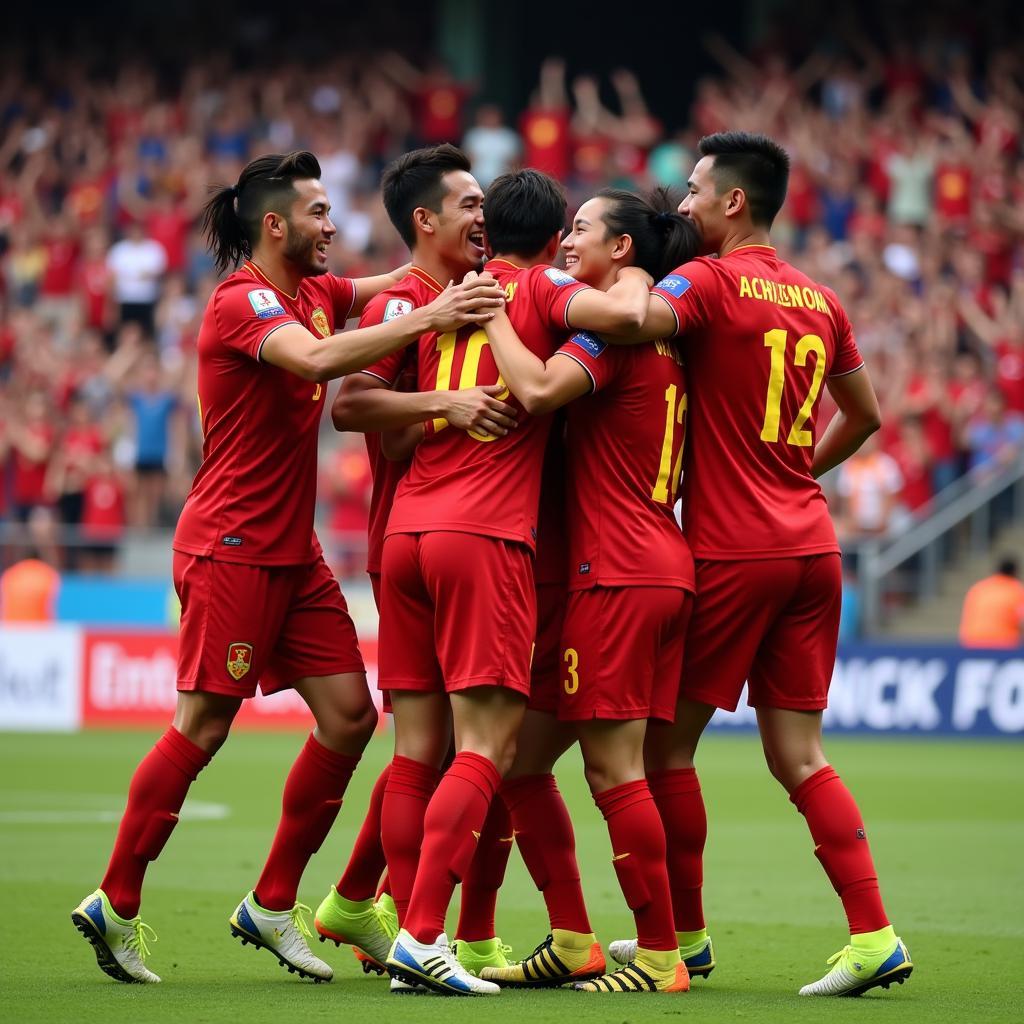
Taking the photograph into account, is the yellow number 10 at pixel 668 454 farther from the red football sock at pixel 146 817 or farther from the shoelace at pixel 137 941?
the shoelace at pixel 137 941

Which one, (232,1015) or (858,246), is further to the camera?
(858,246)

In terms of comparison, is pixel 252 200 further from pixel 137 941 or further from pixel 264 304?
pixel 137 941

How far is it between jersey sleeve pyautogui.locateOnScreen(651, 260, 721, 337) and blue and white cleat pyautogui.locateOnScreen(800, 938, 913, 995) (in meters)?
2.04

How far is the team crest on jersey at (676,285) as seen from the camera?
6191 mm

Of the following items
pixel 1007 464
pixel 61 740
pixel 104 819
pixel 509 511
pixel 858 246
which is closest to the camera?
pixel 509 511

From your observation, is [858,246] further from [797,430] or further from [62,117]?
[797,430]

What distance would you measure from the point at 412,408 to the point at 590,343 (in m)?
0.61

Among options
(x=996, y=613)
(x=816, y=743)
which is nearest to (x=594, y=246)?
(x=816, y=743)

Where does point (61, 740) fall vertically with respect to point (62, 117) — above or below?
below

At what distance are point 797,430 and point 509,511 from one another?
3.47ft

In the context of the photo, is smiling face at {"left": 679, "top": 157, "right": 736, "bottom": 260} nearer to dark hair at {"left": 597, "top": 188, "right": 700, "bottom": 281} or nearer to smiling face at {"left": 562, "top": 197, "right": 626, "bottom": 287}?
dark hair at {"left": 597, "top": 188, "right": 700, "bottom": 281}

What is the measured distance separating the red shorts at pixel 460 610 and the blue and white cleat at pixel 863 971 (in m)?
1.32

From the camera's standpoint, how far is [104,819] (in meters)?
11.6

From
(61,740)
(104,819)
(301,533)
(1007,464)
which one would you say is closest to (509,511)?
(301,533)
